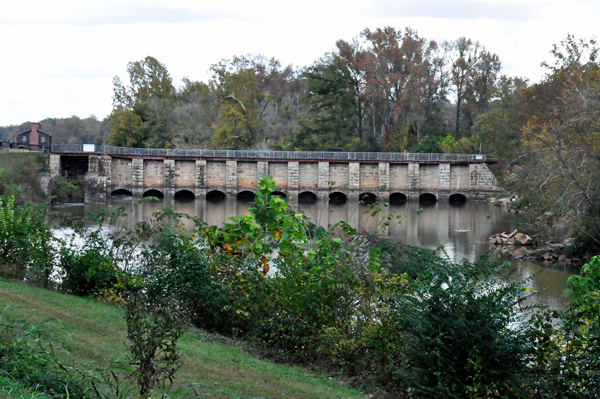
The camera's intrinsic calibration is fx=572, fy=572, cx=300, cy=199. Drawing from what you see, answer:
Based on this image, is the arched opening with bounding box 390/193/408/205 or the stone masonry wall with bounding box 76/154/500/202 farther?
the arched opening with bounding box 390/193/408/205

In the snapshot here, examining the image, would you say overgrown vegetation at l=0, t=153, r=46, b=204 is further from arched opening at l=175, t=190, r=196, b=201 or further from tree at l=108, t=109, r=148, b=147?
tree at l=108, t=109, r=148, b=147

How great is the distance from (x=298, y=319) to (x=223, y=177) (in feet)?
139

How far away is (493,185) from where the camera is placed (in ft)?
164

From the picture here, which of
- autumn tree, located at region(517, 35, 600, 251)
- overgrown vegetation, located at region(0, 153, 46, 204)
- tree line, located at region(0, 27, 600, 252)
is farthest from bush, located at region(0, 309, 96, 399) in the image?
tree line, located at region(0, 27, 600, 252)

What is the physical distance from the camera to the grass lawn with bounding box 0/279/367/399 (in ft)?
21.9

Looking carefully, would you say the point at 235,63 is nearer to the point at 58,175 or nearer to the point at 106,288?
the point at 58,175

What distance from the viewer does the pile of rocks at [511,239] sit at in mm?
26048

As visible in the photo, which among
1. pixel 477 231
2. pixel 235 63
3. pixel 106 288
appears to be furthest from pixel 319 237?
pixel 235 63

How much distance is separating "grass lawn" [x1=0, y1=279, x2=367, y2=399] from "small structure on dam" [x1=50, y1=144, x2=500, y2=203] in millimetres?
39402

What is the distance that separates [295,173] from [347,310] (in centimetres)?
4163

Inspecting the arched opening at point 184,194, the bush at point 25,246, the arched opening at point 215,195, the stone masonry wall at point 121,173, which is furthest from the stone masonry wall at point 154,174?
the bush at point 25,246

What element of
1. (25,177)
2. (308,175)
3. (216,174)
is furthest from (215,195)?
(25,177)

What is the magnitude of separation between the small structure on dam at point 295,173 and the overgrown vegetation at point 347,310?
A: 3757cm

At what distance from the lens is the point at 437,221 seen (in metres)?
36.3
